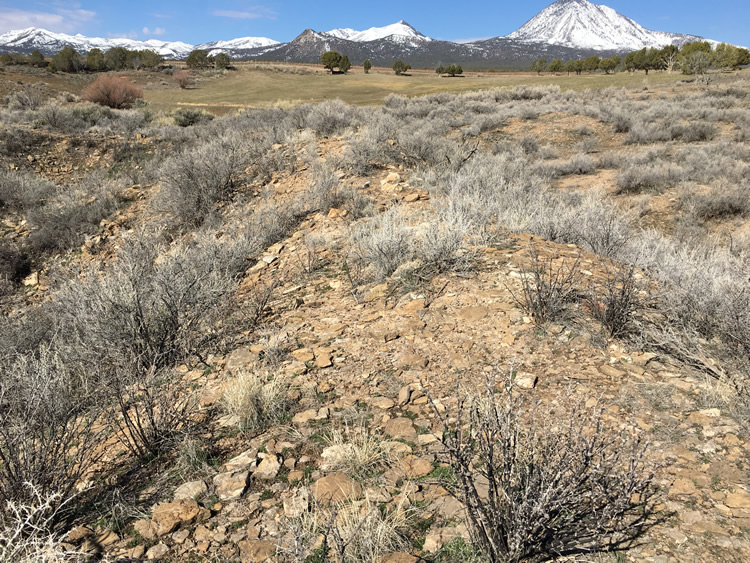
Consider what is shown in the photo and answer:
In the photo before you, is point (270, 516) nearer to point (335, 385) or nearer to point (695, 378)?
point (335, 385)

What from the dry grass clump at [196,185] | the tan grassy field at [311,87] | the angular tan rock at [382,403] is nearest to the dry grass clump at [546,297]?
the angular tan rock at [382,403]

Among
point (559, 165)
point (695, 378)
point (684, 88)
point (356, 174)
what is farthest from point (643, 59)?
point (695, 378)

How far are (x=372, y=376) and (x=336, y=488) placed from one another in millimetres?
1014

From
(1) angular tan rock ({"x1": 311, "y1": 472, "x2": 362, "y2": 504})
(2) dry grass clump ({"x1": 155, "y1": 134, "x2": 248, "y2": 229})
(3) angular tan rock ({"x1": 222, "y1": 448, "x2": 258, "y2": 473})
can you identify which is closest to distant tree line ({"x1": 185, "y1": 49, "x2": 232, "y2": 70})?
(2) dry grass clump ({"x1": 155, "y1": 134, "x2": 248, "y2": 229})

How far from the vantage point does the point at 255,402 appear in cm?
273

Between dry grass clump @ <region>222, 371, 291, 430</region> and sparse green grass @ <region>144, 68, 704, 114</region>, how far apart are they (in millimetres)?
27051

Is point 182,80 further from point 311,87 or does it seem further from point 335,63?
point 335,63

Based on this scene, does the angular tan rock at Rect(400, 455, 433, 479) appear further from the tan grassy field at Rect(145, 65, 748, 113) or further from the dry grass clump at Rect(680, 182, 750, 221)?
the tan grassy field at Rect(145, 65, 748, 113)

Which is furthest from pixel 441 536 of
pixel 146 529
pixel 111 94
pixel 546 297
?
pixel 111 94

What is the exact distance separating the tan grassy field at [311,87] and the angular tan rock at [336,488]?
28.5 metres

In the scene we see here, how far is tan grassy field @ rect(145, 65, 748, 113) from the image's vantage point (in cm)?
3340

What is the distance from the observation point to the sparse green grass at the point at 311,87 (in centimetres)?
3328

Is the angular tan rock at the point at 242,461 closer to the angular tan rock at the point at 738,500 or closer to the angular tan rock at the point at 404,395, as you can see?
the angular tan rock at the point at 404,395

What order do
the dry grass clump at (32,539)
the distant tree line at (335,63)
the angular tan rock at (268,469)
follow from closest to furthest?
1. the dry grass clump at (32,539)
2. the angular tan rock at (268,469)
3. the distant tree line at (335,63)
